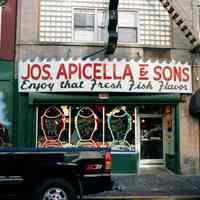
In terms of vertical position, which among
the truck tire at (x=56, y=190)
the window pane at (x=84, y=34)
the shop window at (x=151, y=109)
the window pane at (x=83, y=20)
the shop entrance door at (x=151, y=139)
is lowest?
the truck tire at (x=56, y=190)

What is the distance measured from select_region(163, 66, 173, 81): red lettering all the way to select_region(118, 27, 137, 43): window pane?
66.0 inches

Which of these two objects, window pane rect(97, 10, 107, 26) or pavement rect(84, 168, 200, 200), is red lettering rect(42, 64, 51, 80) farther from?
pavement rect(84, 168, 200, 200)

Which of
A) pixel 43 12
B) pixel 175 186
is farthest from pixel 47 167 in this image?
pixel 43 12

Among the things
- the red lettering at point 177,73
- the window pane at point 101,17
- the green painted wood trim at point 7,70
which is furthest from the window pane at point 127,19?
the green painted wood trim at point 7,70

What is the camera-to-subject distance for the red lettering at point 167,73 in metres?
14.4

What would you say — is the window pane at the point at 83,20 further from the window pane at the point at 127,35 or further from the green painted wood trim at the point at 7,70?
the green painted wood trim at the point at 7,70

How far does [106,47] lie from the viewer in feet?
46.4

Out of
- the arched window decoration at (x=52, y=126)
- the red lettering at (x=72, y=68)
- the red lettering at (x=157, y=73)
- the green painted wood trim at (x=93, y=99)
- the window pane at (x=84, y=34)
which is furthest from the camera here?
the window pane at (x=84, y=34)

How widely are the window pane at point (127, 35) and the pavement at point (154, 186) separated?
5.08 meters

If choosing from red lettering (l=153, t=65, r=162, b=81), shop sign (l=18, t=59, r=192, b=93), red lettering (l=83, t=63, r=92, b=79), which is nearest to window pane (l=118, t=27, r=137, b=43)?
shop sign (l=18, t=59, r=192, b=93)

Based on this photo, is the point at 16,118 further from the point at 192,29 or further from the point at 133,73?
the point at 192,29

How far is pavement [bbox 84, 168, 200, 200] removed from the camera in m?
10.3

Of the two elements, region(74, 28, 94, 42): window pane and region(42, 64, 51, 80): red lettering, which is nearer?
region(42, 64, 51, 80): red lettering

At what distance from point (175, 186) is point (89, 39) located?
642 cm
